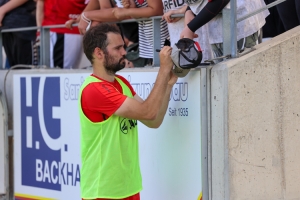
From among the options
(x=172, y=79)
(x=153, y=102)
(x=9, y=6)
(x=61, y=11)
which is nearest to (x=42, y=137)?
(x=61, y=11)

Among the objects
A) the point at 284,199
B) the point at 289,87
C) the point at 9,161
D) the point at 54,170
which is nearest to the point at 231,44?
the point at 289,87

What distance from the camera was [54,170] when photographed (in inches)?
244

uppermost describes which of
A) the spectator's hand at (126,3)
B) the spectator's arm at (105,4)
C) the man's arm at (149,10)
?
the spectator's arm at (105,4)

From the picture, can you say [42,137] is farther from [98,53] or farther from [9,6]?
[98,53]

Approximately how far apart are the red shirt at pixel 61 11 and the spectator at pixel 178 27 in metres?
2.09

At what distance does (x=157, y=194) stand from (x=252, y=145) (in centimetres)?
98

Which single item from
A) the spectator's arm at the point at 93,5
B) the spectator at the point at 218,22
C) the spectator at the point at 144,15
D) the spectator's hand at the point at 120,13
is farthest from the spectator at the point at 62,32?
the spectator at the point at 218,22

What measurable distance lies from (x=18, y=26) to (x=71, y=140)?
7.10 feet

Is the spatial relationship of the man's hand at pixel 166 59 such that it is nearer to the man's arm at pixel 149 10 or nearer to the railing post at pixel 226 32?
the railing post at pixel 226 32

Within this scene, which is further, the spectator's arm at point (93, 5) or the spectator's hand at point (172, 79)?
the spectator's arm at point (93, 5)

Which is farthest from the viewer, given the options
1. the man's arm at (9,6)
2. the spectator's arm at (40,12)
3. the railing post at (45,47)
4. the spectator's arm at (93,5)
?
the man's arm at (9,6)

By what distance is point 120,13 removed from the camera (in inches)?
222

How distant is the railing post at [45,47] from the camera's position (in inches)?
271

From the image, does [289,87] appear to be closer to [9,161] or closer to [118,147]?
[118,147]
